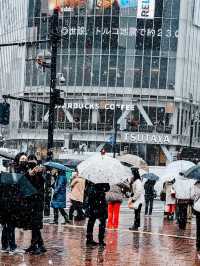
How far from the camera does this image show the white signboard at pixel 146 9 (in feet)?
258

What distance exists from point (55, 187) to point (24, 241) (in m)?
4.90

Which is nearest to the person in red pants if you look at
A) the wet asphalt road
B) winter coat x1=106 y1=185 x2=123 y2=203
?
winter coat x1=106 y1=185 x2=123 y2=203

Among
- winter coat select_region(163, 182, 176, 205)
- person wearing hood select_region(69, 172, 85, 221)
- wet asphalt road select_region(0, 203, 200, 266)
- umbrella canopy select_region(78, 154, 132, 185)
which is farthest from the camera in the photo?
winter coat select_region(163, 182, 176, 205)

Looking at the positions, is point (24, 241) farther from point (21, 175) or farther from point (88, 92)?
point (88, 92)

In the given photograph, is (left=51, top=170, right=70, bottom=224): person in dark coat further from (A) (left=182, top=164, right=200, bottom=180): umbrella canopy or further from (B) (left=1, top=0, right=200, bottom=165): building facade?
(B) (left=1, top=0, right=200, bottom=165): building facade

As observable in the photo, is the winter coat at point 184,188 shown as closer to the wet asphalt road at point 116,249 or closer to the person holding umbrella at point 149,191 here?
the wet asphalt road at point 116,249

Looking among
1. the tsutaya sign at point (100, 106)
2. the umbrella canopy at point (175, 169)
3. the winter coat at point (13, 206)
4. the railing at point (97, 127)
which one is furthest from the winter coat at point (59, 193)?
the railing at point (97, 127)

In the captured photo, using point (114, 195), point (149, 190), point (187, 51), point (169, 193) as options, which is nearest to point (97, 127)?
point (187, 51)

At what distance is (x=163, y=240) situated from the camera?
1667 cm

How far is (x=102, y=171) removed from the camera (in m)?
14.4

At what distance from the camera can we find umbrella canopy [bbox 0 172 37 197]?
1212cm

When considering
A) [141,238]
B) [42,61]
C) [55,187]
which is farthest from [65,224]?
[42,61]

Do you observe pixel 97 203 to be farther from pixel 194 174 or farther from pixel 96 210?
pixel 194 174

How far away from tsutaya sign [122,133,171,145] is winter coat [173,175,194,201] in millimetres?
58618
